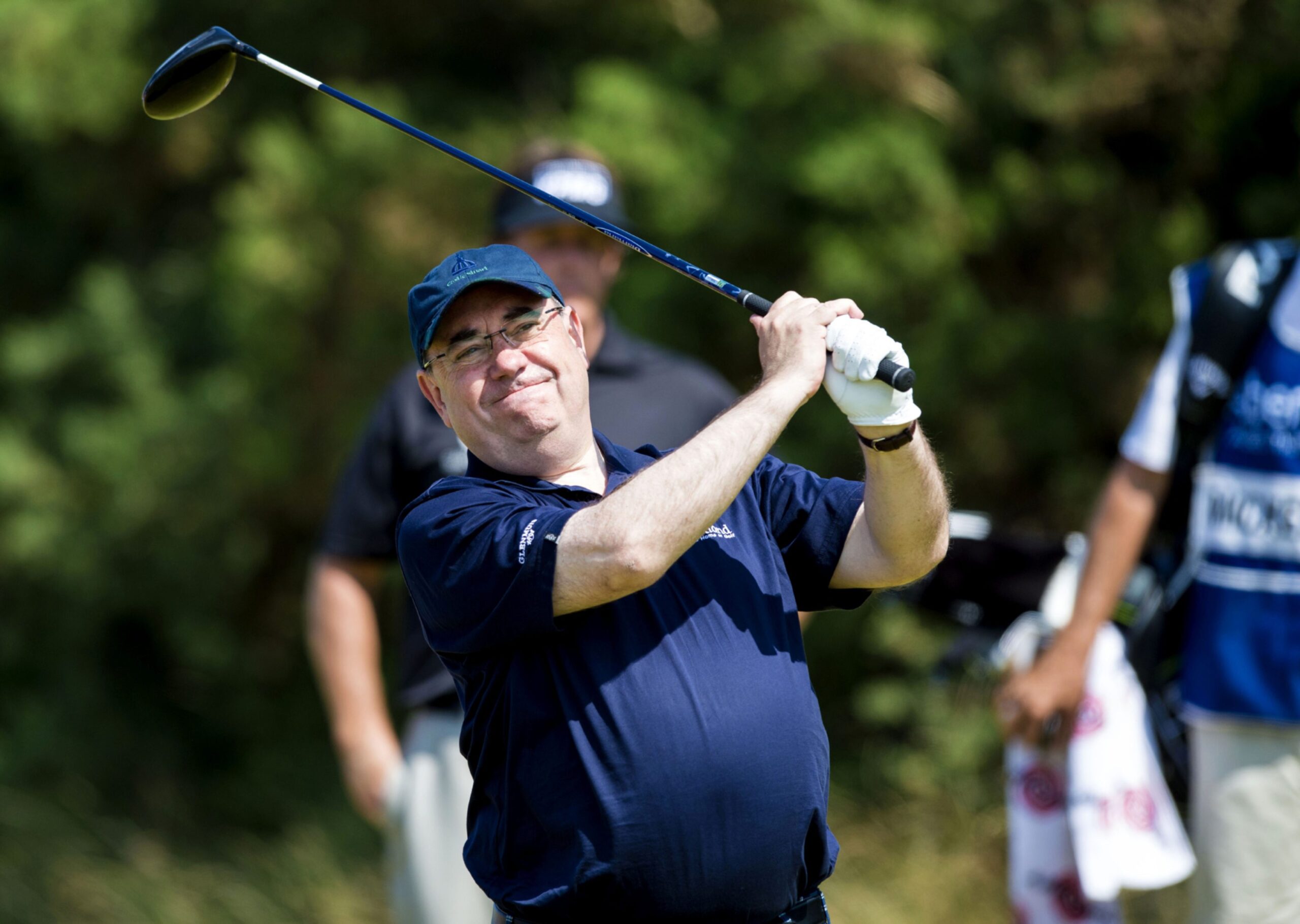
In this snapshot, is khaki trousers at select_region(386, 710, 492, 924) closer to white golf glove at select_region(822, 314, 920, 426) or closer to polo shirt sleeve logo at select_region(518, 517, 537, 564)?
polo shirt sleeve logo at select_region(518, 517, 537, 564)

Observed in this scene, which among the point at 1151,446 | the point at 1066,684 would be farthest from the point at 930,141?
the point at 1066,684

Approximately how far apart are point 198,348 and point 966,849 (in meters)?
3.95

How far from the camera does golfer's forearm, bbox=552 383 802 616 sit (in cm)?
182

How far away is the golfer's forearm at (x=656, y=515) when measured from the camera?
1.82 m

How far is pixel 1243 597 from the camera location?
9.98ft

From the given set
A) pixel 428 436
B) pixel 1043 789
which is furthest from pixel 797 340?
pixel 1043 789

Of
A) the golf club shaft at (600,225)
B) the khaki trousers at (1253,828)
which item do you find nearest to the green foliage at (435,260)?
the khaki trousers at (1253,828)

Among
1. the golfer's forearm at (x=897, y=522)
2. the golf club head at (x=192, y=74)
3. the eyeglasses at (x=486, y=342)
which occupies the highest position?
the golf club head at (x=192, y=74)

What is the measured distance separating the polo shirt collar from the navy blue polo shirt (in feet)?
0.04

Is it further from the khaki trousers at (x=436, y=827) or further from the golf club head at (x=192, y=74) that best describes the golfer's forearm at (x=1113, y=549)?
the golf club head at (x=192, y=74)

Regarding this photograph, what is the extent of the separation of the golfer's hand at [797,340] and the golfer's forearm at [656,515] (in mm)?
57

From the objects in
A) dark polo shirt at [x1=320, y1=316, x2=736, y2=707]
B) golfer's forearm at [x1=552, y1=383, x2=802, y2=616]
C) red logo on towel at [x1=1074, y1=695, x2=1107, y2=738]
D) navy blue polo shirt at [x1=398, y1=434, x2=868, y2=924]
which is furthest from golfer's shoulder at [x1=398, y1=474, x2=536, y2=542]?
red logo on towel at [x1=1074, y1=695, x2=1107, y2=738]

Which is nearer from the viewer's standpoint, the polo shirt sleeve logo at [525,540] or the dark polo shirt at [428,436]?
the polo shirt sleeve logo at [525,540]

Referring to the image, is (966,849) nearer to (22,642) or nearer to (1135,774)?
(1135,774)
